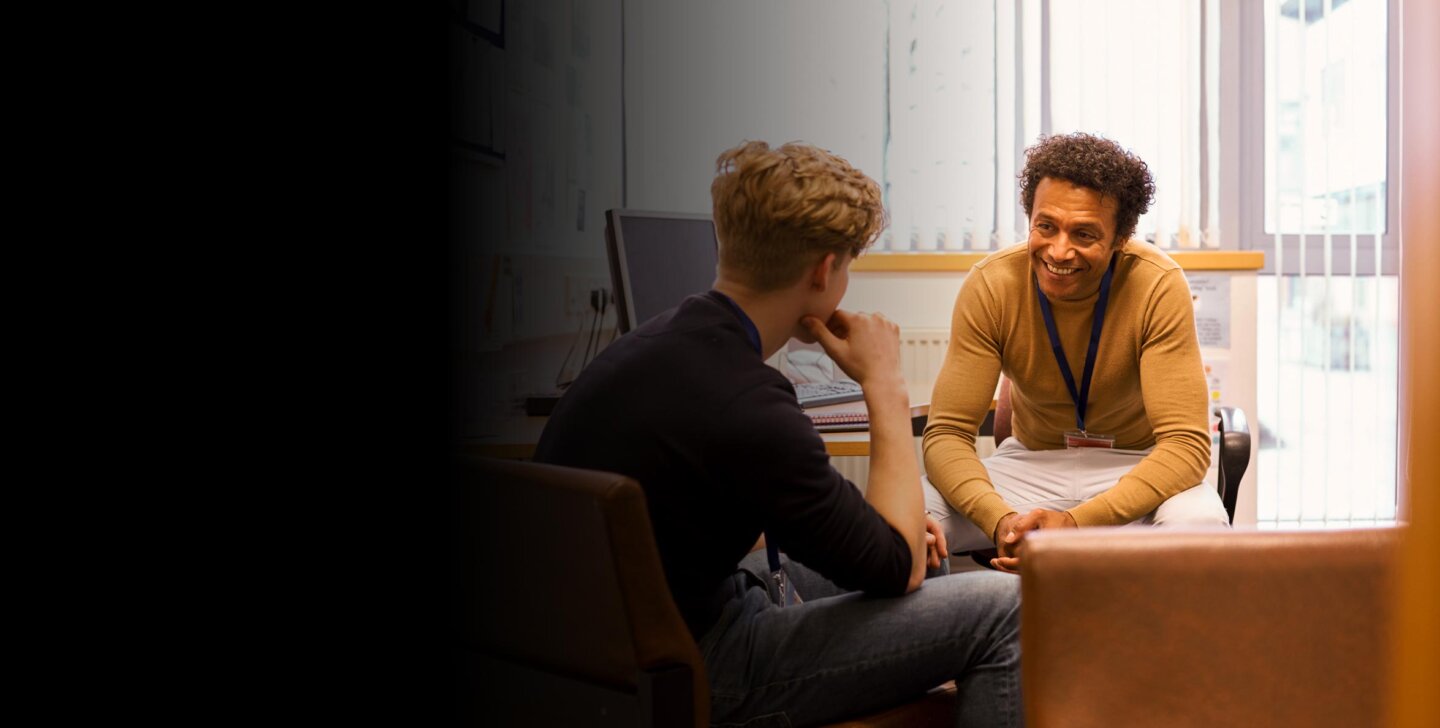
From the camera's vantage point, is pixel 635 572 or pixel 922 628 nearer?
pixel 635 572

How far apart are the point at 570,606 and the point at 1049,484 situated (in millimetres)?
1039

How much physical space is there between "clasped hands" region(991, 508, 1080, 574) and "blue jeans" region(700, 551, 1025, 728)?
0.45m

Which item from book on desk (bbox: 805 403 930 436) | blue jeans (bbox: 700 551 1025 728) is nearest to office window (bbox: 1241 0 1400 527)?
book on desk (bbox: 805 403 930 436)

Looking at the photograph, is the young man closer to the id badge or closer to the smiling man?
the smiling man

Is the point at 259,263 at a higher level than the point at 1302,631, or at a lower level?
higher

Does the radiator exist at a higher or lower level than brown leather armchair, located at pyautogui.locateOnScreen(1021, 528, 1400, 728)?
higher

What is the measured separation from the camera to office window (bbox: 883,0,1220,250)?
9.16 ft

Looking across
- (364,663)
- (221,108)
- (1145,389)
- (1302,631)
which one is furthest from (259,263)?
(1145,389)

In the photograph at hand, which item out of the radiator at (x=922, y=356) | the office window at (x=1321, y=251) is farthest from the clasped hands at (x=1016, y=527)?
the office window at (x=1321, y=251)

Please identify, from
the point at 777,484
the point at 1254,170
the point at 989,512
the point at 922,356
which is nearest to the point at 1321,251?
the point at 1254,170

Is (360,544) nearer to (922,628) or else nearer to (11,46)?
(11,46)

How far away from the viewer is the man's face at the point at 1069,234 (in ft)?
4.84

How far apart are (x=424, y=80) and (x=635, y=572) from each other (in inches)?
14.6

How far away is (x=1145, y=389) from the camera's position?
1522mm
